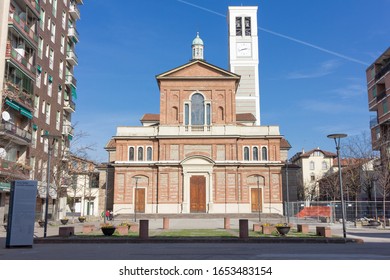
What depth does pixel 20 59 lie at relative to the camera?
3434cm

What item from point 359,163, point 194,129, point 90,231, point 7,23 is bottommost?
point 90,231

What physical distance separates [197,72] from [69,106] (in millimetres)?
16682

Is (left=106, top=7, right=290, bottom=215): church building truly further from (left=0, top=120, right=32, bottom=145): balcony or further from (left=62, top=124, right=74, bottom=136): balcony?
(left=0, top=120, right=32, bottom=145): balcony

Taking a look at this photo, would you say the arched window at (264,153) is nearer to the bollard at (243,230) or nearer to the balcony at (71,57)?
the balcony at (71,57)

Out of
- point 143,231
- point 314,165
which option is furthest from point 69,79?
point 314,165

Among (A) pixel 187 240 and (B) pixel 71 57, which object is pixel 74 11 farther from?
(A) pixel 187 240

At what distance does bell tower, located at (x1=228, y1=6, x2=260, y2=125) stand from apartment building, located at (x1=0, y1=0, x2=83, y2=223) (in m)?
35.6

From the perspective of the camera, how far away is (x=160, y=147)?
4912 cm

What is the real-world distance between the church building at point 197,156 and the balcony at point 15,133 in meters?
14.3

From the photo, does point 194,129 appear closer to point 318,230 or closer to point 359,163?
point 359,163

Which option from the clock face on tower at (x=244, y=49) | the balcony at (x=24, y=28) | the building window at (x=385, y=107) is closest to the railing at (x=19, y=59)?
the balcony at (x=24, y=28)

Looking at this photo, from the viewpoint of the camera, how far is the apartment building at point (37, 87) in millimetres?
32000

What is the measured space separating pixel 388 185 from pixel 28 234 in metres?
34.1
